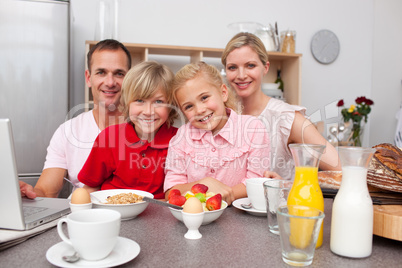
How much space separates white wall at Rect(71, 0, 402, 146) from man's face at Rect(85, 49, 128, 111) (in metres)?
1.08

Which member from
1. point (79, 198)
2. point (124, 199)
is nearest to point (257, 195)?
point (124, 199)

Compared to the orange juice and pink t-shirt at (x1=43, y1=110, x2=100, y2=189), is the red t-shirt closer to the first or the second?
pink t-shirt at (x1=43, y1=110, x2=100, y2=189)

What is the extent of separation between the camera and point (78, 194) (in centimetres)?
94

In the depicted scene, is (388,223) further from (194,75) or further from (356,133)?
(356,133)

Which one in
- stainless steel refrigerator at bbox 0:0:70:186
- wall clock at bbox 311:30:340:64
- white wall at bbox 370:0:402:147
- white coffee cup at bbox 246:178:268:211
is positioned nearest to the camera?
white coffee cup at bbox 246:178:268:211

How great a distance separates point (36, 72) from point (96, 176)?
1.36m

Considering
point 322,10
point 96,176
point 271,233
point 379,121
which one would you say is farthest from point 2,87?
point 379,121

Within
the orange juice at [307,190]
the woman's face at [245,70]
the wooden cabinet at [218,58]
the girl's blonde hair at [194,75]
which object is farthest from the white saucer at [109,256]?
the wooden cabinet at [218,58]

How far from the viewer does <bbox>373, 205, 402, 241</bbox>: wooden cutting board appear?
77 cm

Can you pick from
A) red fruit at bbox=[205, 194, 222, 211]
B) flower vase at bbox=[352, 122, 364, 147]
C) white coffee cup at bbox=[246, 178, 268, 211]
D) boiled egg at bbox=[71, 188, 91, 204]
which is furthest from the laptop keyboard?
flower vase at bbox=[352, 122, 364, 147]

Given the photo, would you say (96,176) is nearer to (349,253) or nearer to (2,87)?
(349,253)

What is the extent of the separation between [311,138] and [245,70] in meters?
0.56

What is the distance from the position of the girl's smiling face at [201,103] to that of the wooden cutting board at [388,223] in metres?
0.85

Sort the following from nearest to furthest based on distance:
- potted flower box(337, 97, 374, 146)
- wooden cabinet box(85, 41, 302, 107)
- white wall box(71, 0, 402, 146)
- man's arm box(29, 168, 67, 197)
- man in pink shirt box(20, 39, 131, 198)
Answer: man's arm box(29, 168, 67, 197)
man in pink shirt box(20, 39, 131, 198)
wooden cabinet box(85, 41, 302, 107)
white wall box(71, 0, 402, 146)
potted flower box(337, 97, 374, 146)
